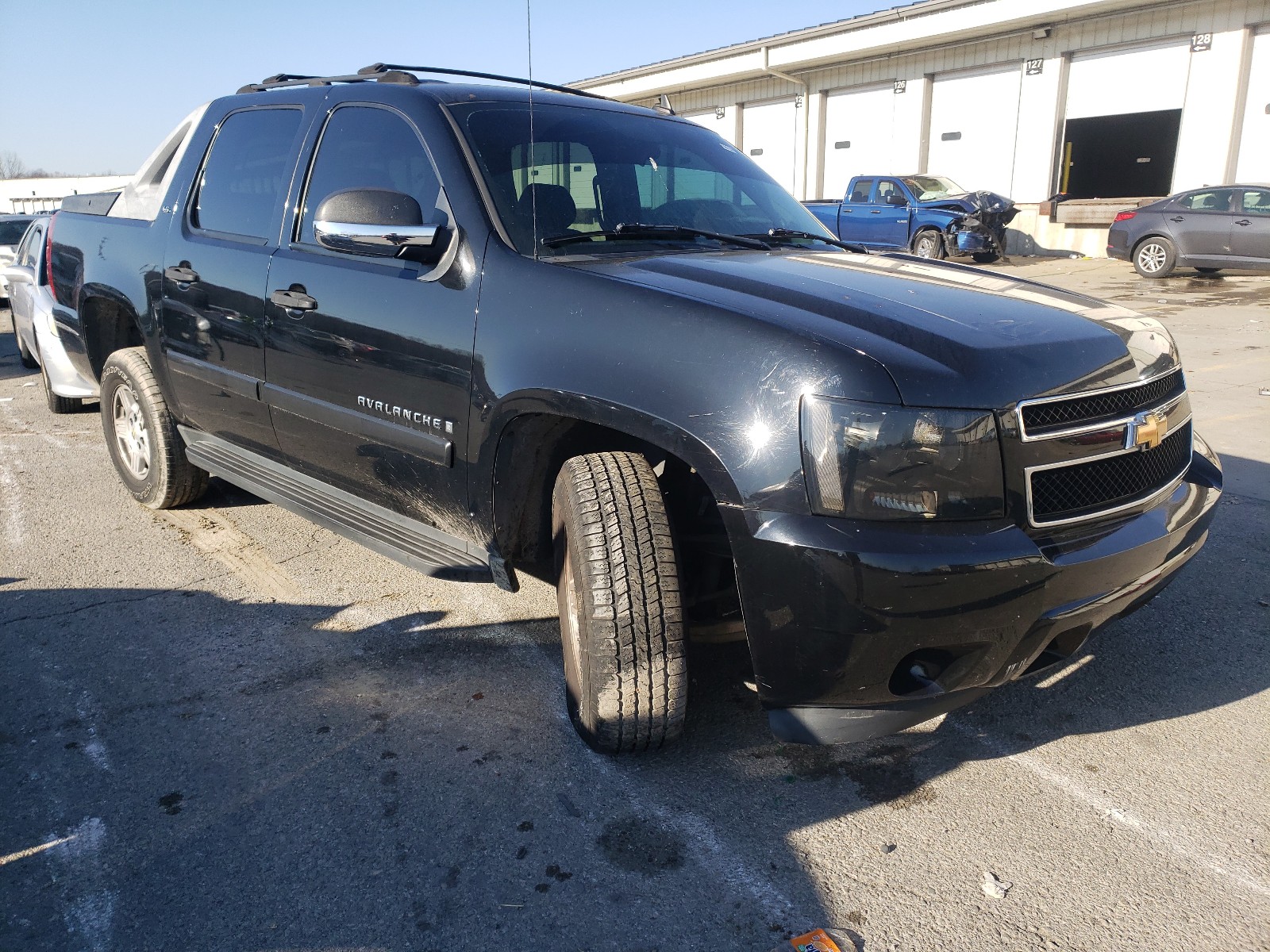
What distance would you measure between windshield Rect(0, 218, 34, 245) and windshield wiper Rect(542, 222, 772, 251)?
1543 centimetres

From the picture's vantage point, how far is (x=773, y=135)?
86.4 feet

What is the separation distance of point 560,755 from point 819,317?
142 centimetres

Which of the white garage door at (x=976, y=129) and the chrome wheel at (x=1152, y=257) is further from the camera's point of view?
the white garage door at (x=976, y=129)

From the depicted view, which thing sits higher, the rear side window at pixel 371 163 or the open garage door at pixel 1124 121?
the open garage door at pixel 1124 121

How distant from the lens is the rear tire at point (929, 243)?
18.1 m

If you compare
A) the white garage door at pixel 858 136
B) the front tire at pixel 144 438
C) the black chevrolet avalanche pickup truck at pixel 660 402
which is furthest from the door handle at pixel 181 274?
the white garage door at pixel 858 136

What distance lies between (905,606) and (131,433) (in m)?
4.33

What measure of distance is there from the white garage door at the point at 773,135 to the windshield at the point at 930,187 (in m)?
6.17

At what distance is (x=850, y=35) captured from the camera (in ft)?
73.1

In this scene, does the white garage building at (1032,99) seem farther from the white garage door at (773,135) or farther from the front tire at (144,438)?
the front tire at (144,438)

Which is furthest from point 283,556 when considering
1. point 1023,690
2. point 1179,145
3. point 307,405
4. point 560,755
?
point 1179,145

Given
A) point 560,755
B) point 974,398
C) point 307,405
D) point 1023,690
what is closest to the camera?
point 974,398

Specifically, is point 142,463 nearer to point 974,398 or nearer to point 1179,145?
point 974,398

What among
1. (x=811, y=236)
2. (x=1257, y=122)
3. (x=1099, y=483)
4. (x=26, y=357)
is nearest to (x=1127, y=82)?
(x=1257, y=122)
